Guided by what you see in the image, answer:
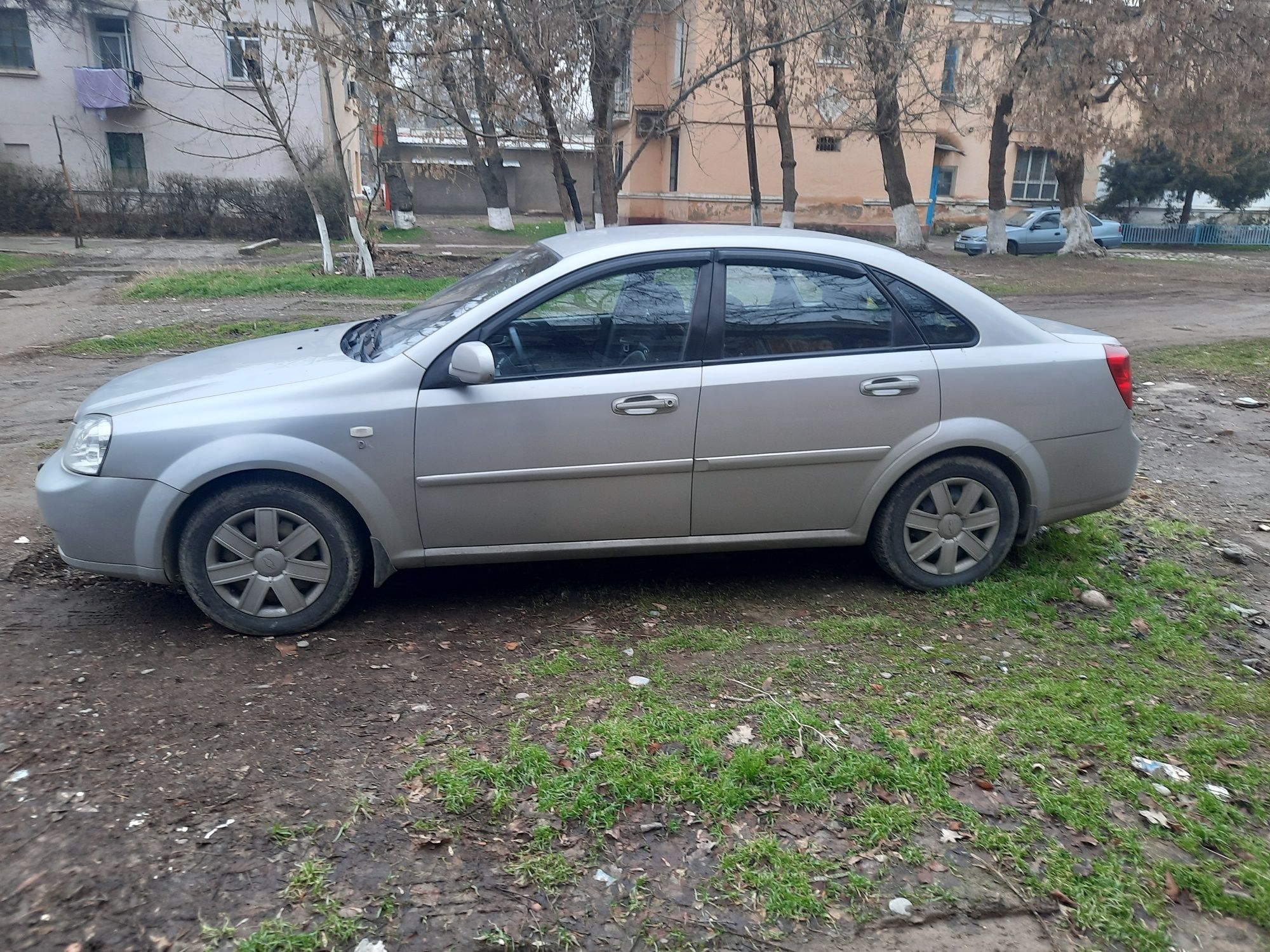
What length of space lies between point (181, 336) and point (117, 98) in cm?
2214

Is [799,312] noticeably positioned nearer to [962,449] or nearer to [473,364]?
[962,449]

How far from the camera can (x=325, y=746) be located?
3.40 meters

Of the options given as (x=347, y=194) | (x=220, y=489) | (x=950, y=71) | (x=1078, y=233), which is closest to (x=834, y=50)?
(x=950, y=71)

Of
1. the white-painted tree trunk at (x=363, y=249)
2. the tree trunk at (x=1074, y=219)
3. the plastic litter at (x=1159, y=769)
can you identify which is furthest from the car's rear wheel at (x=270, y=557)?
the tree trunk at (x=1074, y=219)

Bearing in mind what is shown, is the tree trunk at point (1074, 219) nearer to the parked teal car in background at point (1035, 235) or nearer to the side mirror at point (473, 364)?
the parked teal car in background at point (1035, 235)

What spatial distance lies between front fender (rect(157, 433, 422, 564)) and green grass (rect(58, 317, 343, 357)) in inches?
263

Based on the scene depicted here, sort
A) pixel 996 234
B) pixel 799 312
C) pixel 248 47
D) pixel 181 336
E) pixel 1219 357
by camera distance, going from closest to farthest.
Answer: pixel 799 312, pixel 1219 357, pixel 181 336, pixel 248 47, pixel 996 234

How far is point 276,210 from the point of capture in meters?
28.4

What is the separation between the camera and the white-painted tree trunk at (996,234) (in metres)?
26.4

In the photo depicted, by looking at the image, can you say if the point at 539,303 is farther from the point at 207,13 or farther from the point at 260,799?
the point at 207,13

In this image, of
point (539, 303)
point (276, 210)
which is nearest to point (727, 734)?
point (539, 303)

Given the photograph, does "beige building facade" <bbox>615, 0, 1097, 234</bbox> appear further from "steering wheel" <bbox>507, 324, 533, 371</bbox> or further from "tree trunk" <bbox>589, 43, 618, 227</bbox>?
"steering wheel" <bbox>507, 324, 533, 371</bbox>

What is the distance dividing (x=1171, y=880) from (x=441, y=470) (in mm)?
2945

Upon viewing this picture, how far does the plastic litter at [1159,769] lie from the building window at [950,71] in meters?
22.0
